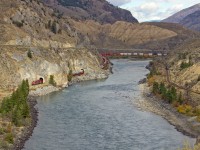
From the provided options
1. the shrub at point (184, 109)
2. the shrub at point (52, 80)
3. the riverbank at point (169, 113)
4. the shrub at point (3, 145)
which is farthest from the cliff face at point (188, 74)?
the shrub at point (3, 145)

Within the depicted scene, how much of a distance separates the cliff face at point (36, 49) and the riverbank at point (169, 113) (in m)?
30.5

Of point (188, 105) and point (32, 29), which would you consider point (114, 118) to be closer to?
point (188, 105)

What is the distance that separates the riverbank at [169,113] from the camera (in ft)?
228

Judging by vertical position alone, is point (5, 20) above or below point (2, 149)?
above

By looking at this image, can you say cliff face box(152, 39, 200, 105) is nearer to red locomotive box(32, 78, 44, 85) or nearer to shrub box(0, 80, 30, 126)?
red locomotive box(32, 78, 44, 85)

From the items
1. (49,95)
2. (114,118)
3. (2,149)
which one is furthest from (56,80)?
(2,149)

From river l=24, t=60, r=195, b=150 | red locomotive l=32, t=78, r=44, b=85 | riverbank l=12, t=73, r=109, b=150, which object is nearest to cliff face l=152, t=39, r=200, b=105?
river l=24, t=60, r=195, b=150

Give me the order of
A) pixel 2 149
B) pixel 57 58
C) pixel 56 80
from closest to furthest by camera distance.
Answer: pixel 2 149 → pixel 56 80 → pixel 57 58

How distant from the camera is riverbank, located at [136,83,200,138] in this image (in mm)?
69500

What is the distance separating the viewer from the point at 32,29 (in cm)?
14362

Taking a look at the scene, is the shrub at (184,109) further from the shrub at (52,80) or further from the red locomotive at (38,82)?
the shrub at (52,80)

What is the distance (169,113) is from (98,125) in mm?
18240

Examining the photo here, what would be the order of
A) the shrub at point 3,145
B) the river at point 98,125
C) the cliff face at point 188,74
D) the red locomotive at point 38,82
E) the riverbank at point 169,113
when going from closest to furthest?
the shrub at point 3,145
the river at point 98,125
the riverbank at point 169,113
the cliff face at point 188,74
the red locomotive at point 38,82

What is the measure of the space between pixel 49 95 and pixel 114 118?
29664 millimetres
